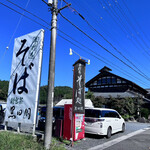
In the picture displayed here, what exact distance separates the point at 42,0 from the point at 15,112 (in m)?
4.97

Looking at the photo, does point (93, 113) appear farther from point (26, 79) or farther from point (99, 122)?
point (26, 79)

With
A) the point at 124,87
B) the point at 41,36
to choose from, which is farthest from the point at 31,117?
the point at 124,87

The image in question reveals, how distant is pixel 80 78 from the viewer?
304 inches

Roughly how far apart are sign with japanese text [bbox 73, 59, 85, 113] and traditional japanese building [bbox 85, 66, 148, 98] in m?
22.9

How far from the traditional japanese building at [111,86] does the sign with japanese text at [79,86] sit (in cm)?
2293

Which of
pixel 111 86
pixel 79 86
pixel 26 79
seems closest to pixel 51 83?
pixel 26 79

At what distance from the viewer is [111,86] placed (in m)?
33.2

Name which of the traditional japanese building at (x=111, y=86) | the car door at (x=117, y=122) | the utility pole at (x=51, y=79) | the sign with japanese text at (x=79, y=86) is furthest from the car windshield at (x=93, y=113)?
the traditional japanese building at (x=111, y=86)

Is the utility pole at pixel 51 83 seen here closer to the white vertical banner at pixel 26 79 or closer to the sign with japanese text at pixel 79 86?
the white vertical banner at pixel 26 79

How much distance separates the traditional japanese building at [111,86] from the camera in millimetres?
30641

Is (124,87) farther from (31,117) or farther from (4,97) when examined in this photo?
(4,97)

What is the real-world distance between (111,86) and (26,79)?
27866mm

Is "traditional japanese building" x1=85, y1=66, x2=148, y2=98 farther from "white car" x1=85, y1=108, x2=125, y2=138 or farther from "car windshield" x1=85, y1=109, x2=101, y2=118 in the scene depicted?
"car windshield" x1=85, y1=109, x2=101, y2=118

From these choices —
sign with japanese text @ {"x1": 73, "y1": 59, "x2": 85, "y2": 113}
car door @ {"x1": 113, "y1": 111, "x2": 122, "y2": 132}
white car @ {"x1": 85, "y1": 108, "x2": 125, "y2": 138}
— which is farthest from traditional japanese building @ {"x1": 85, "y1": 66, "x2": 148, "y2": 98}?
sign with japanese text @ {"x1": 73, "y1": 59, "x2": 85, "y2": 113}
